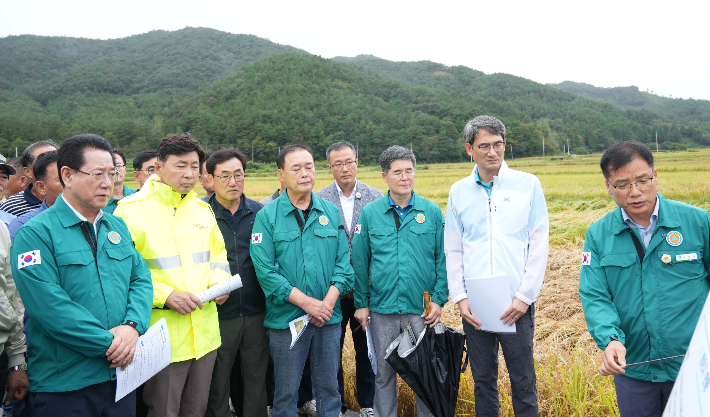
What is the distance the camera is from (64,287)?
2186 mm

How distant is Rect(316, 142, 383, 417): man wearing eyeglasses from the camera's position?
12.3ft

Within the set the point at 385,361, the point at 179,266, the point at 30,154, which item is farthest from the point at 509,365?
the point at 30,154

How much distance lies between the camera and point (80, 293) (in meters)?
2.21

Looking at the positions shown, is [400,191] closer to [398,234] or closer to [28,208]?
[398,234]

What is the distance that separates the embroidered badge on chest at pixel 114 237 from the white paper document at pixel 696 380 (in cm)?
253

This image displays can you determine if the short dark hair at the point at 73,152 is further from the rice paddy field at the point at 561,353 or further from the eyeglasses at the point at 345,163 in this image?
the rice paddy field at the point at 561,353


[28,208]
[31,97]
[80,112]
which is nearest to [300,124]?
[80,112]

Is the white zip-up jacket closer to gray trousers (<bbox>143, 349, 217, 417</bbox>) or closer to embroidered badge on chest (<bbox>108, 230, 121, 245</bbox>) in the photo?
gray trousers (<bbox>143, 349, 217, 417</bbox>)

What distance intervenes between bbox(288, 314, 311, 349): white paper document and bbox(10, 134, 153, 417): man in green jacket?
96cm

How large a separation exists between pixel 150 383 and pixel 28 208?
7.01ft

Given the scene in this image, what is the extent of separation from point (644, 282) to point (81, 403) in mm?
2965

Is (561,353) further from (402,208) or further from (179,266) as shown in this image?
(179,266)

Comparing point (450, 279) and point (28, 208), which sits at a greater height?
point (28, 208)

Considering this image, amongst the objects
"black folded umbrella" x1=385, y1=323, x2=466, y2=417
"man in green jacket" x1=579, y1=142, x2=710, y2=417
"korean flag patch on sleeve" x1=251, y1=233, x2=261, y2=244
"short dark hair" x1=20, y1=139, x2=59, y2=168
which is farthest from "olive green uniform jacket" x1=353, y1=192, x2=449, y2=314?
"short dark hair" x1=20, y1=139, x2=59, y2=168
